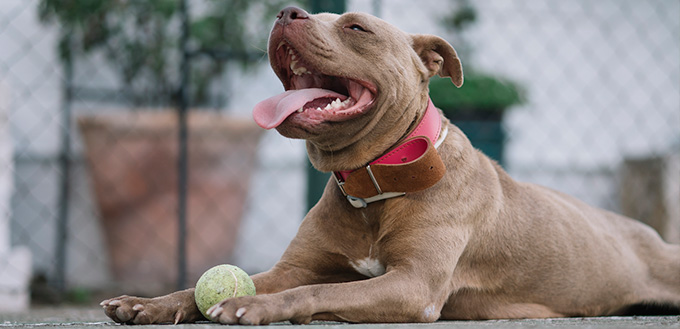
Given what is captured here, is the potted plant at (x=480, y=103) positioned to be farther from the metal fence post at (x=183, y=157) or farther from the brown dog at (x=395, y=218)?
the brown dog at (x=395, y=218)

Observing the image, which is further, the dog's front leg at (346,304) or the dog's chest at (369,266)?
the dog's chest at (369,266)

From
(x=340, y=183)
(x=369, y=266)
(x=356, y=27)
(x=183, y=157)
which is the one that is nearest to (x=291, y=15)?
(x=356, y=27)

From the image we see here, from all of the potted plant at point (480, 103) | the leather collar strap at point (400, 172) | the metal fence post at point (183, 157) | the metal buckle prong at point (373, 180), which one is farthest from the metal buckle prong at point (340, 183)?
the potted plant at point (480, 103)

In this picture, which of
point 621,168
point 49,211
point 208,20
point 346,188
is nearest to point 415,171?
point 346,188

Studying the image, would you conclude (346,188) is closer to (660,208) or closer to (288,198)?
(288,198)

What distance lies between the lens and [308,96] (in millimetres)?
2336

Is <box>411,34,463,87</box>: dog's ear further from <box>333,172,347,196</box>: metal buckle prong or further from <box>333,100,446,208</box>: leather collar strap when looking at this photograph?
<box>333,172,347,196</box>: metal buckle prong

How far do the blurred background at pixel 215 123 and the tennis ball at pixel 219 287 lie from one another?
6.11ft

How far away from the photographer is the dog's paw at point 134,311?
212 cm

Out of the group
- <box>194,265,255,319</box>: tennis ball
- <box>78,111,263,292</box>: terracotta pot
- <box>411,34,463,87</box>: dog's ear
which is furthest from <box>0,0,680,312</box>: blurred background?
<box>194,265,255,319</box>: tennis ball

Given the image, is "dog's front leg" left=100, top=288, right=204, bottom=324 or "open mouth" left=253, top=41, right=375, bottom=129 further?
"open mouth" left=253, top=41, right=375, bottom=129

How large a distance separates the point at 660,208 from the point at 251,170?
10.1 feet

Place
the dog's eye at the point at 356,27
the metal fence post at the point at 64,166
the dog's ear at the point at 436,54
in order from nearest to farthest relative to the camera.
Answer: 1. the dog's eye at the point at 356,27
2. the dog's ear at the point at 436,54
3. the metal fence post at the point at 64,166

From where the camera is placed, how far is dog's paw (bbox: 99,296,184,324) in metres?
2.12
